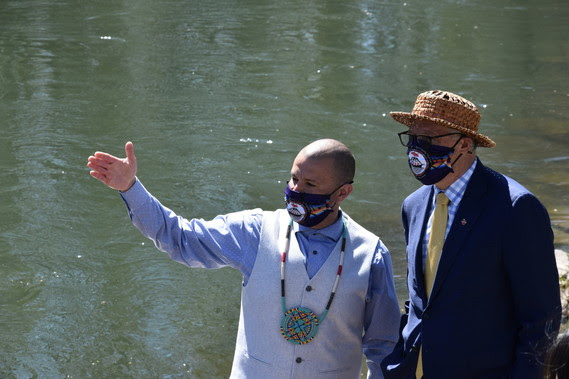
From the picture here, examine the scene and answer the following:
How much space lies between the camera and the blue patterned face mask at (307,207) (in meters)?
3.65

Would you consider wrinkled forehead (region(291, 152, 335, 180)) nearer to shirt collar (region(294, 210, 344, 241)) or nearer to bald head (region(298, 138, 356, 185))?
bald head (region(298, 138, 356, 185))

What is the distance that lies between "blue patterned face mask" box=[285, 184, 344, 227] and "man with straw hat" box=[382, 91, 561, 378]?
0.38 m

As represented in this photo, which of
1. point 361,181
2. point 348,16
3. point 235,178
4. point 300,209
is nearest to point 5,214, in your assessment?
point 235,178

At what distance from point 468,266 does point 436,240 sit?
207 mm

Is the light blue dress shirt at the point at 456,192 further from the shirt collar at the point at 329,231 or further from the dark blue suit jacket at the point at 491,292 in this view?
the shirt collar at the point at 329,231

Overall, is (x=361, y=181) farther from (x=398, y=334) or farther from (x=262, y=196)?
(x=398, y=334)

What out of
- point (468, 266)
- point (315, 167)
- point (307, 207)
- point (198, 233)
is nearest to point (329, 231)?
point (307, 207)

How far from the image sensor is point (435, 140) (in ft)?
11.3

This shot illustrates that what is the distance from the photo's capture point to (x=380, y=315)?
3.65 m

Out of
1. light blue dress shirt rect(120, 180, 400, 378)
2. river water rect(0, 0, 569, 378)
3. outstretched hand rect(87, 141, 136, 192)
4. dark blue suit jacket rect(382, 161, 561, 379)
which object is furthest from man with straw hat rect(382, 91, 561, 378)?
river water rect(0, 0, 569, 378)

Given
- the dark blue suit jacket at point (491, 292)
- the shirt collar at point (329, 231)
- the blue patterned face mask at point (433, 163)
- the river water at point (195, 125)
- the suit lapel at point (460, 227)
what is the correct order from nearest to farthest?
the dark blue suit jacket at point (491, 292), the suit lapel at point (460, 227), the blue patterned face mask at point (433, 163), the shirt collar at point (329, 231), the river water at point (195, 125)

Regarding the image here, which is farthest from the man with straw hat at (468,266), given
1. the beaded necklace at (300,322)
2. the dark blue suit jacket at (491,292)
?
the beaded necklace at (300,322)

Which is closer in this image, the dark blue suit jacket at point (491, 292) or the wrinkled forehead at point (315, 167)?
the dark blue suit jacket at point (491, 292)

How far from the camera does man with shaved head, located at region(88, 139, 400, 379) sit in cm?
360
